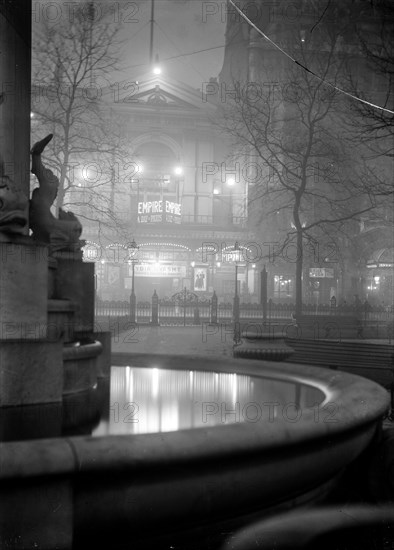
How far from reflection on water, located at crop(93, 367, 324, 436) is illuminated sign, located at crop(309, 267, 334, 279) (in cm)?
4093

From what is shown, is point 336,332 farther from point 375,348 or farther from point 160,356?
point 160,356

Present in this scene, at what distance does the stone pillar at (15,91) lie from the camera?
5.83m

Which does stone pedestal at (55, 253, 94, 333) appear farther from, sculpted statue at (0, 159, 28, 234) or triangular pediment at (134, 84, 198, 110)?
triangular pediment at (134, 84, 198, 110)

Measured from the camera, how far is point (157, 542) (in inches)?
139

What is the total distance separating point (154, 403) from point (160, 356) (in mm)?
3003

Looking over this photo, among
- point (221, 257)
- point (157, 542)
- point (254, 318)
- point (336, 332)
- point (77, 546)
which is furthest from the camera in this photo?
point (221, 257)

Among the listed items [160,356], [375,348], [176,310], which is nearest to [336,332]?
[375,348]

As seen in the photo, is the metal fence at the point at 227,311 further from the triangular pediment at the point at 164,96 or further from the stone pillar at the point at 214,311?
the triangular pediment at the point at 164,96

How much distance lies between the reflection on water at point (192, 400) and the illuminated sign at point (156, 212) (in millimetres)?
40014

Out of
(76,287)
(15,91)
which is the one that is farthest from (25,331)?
(15,91)

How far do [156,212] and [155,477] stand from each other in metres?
44.9

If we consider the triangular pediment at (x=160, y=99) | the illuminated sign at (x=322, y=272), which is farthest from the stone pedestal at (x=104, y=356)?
the triangular pediment at (x=160, y=99)

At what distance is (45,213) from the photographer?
6285mm

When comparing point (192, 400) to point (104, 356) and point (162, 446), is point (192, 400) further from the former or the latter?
point (162, 446)
